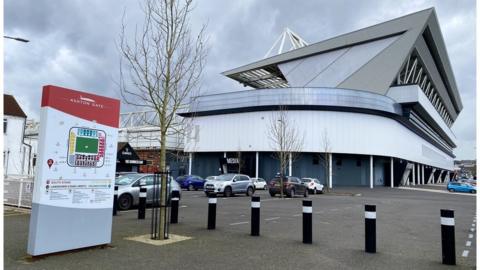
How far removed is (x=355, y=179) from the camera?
5391 centimetres

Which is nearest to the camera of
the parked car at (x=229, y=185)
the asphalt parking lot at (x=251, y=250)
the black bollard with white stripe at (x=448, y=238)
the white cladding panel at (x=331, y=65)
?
the asphalt parking lot at (x=251, y=250)

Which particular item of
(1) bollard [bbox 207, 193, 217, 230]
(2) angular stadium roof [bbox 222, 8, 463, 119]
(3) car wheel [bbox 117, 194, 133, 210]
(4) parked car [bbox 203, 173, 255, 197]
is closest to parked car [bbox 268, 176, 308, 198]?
(4) parked car [bbox 203, 173, 255, 197]

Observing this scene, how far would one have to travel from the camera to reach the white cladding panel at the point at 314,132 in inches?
1944

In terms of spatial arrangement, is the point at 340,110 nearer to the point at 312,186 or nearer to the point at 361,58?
the point at 361,58

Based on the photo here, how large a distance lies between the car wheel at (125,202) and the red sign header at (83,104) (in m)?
8.29

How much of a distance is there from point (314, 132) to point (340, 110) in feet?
14.7

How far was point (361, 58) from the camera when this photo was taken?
57.9 metres

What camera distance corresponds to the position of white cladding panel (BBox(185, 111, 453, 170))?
49375 millimetres

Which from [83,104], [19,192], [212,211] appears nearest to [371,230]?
[212,211]

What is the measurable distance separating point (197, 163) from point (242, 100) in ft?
43.3

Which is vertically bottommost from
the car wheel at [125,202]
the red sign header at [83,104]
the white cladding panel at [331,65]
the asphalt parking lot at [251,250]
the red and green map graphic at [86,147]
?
the asphalt parking lot at [251,250]

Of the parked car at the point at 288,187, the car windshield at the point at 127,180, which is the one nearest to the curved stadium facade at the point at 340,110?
the parked car at the point at 288,187

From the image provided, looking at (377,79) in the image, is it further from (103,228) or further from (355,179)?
(103,228)

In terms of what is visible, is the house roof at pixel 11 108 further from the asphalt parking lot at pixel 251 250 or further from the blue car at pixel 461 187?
the blue car at pixel 461 187
